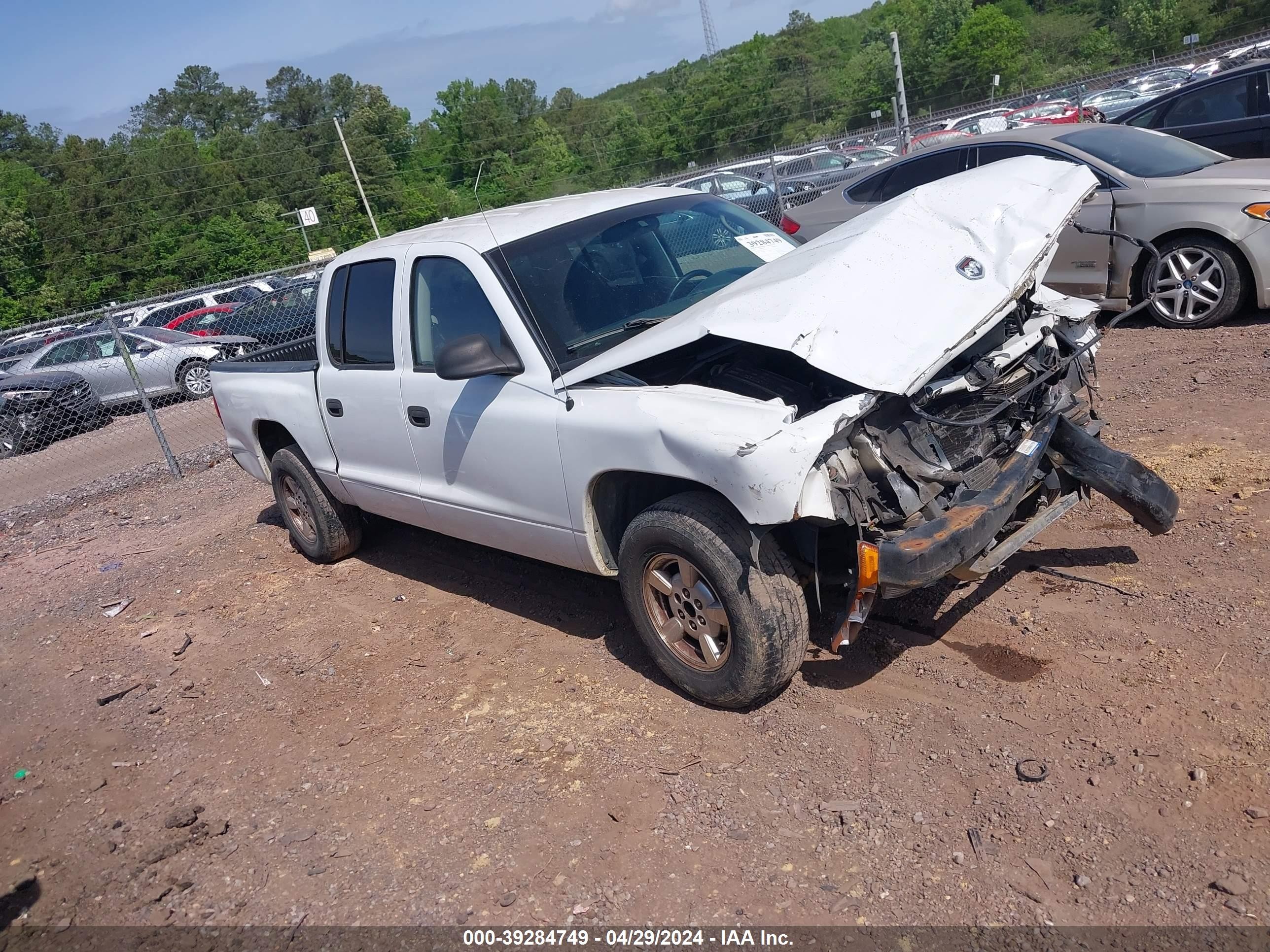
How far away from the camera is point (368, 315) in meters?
5.34

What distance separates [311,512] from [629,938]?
13.6 ft

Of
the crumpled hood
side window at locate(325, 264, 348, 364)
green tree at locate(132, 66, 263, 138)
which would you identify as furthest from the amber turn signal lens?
green tree at locate(132, 66, 263, 138)

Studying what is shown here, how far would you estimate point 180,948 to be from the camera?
3.33 meters

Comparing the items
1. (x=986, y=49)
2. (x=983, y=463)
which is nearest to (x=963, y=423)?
(x=983, y=463)

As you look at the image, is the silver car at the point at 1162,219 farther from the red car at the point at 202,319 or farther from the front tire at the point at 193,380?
the red car at the point at 202,319

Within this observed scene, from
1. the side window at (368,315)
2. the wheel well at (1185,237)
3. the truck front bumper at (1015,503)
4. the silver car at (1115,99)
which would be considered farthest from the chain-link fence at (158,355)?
the wheel well at (1185,237)

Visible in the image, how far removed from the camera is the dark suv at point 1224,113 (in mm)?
9758

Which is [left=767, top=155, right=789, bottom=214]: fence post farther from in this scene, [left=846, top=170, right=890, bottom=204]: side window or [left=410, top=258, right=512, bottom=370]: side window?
[left=410, top=258, right=512, bottom=370]: side window

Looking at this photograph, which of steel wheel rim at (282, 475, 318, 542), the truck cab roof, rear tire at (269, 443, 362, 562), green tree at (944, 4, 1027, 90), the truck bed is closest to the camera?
the truck cab roof

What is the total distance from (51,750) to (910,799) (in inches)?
162

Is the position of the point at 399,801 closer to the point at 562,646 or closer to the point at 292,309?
the point at 562,646

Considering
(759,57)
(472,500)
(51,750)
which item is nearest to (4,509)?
(51,750)

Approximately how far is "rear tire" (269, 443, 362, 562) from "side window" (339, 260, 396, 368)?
1106mm

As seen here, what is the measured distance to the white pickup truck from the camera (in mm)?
3545
